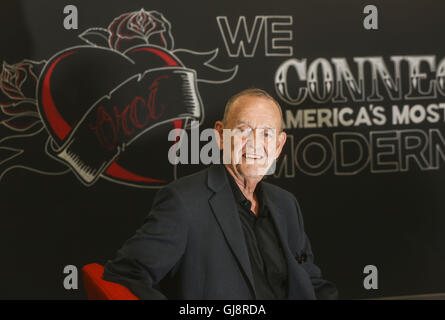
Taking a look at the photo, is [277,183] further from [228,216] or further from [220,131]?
[228,216]

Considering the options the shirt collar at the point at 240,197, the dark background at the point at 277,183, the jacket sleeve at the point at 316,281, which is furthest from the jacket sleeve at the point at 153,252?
the dark background at the point at 277,183

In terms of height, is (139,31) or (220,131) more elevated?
(139,31)

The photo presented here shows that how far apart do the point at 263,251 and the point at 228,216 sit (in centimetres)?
20

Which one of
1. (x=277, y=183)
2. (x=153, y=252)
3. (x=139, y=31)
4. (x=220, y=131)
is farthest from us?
(x=277, y=183)

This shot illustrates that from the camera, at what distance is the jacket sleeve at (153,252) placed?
181cm

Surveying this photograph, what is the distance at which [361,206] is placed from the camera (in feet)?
13.0

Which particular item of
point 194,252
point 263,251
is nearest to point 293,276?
point 263,251

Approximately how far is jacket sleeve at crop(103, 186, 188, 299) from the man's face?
0.33 meters

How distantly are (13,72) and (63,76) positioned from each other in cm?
33

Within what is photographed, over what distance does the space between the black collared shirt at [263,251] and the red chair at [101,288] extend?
48 centimetres

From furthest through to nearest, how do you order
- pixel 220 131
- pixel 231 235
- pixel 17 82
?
pixel 17 82 < pixel 220 131 < pixel 231 235

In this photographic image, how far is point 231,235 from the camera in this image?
1.93 meters
